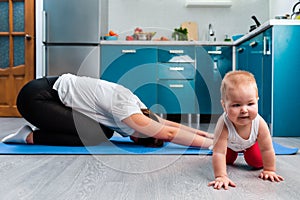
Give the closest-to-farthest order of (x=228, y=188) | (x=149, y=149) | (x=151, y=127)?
1. (x=228, y=188)
2. (x=151, y=127)
3. (x=149, y=149)

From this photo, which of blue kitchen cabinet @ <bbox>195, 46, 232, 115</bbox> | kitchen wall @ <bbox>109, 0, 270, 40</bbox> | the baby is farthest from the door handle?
the baby

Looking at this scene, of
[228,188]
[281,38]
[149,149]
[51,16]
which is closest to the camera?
[228,188]

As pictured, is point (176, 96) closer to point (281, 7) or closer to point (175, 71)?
point (175, 71)

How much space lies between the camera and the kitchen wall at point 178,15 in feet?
16.7

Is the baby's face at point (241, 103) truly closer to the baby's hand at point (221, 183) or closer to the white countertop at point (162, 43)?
the baby's hand at point (221, 183)

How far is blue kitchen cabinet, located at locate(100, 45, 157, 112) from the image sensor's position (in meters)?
4.49

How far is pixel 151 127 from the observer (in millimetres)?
2193

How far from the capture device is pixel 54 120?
2.41m

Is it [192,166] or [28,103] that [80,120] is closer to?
[28,103]

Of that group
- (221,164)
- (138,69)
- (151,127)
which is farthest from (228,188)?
(138,69)

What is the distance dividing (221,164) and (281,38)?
1.87 meters

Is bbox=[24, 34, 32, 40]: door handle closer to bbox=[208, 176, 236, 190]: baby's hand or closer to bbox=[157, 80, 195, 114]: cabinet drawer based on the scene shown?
bbox=[157, 80, 195, 114]: cabinet drawer

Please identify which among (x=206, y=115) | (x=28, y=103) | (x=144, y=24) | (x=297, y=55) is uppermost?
(x=144, y=24)

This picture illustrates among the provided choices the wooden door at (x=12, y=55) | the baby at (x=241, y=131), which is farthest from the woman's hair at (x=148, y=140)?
the wooden door at (x=12, y=55)
